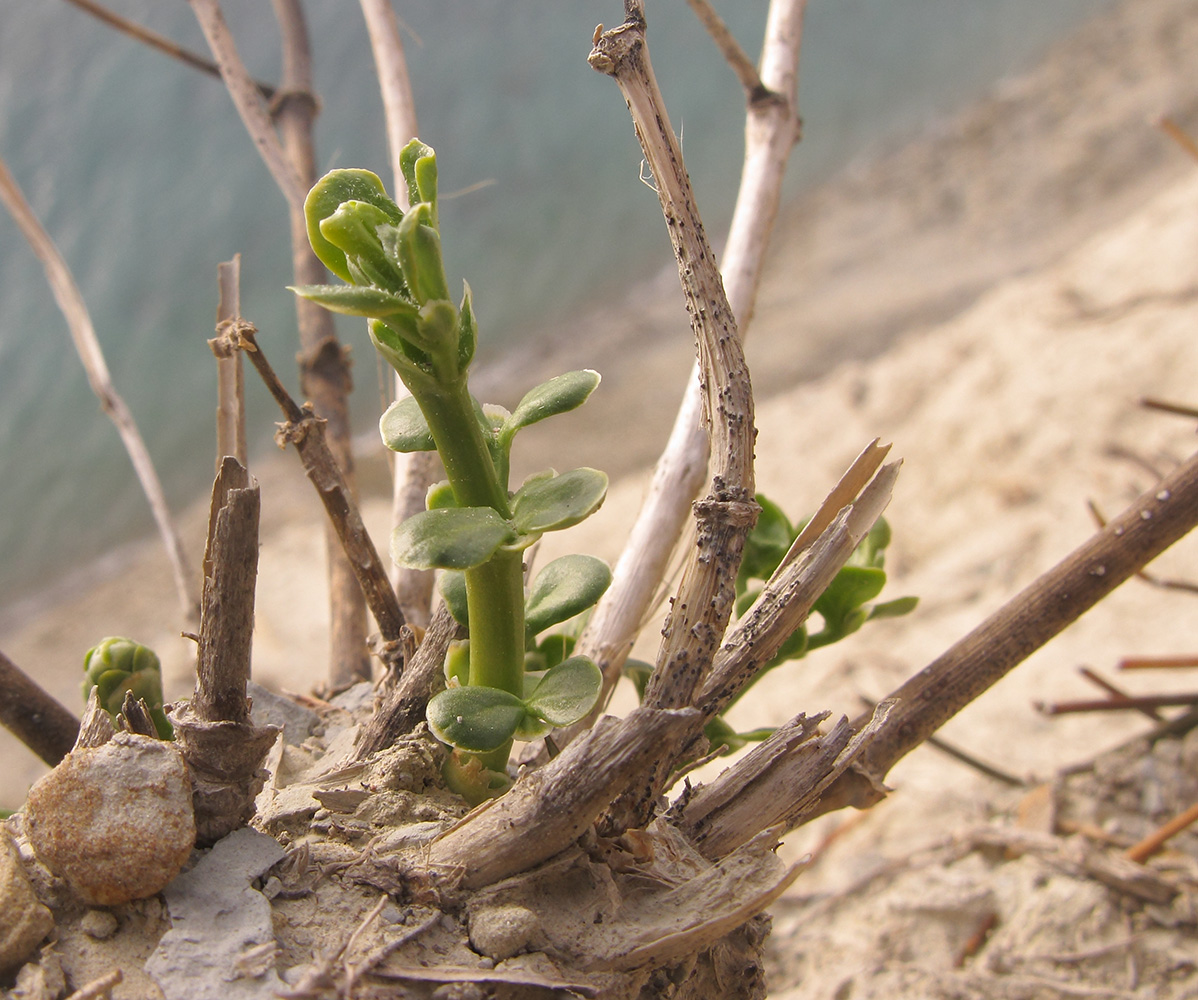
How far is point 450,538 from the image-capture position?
19.9 inches

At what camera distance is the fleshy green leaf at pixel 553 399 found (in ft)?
1.86

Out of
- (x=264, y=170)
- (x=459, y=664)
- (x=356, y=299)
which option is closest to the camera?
(x=356, y=299)

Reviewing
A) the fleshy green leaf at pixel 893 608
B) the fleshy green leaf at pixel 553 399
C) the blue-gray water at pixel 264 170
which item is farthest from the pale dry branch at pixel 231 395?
the blue-gray water at pixel 264 170

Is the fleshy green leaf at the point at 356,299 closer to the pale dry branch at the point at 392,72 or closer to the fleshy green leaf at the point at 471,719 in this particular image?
the fleshy green leaf at the point at 471,719

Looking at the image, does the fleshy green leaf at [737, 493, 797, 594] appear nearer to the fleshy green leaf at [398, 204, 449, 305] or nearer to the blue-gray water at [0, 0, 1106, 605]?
the fleshy green leaf at [398, 204, 449, 305]

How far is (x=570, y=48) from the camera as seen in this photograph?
5.38m

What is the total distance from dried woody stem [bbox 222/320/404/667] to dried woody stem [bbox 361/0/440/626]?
4cm

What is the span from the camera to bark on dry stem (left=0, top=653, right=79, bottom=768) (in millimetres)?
743

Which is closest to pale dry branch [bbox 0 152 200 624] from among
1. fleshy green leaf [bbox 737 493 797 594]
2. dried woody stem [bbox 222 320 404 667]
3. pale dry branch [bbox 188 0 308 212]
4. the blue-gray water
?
pale dry branch [bbox 188 0 308 212]

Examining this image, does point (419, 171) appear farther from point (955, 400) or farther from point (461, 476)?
point (955, 400)

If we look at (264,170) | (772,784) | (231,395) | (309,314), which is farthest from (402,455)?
(264,170)

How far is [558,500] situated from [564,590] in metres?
0.12

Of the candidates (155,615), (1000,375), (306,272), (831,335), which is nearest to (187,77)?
(155,615)

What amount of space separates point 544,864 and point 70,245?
180 inches
